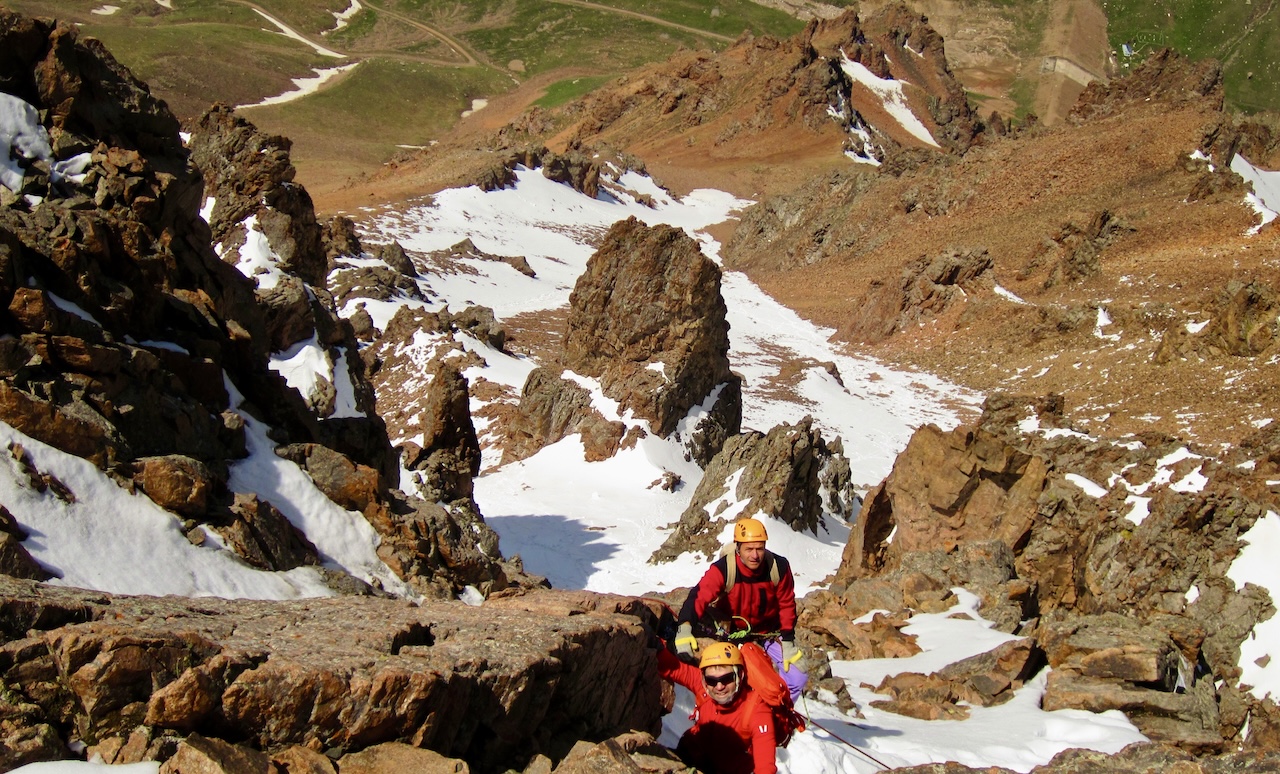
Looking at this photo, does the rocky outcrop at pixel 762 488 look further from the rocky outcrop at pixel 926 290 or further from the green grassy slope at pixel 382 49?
the green grassy slope at pixel 382 49

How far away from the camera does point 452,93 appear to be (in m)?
102

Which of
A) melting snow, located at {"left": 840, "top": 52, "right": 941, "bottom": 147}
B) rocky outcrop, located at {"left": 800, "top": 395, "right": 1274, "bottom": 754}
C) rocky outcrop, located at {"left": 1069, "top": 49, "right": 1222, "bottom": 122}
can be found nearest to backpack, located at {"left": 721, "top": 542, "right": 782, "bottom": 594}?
rocky outcrop, located at {"left": 800, "top": 395, "right": 1274, "bottom": 754}

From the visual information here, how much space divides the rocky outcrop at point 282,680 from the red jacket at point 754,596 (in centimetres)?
114

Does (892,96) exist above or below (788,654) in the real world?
above

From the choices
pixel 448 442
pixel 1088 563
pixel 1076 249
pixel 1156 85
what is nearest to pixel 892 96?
pixel 1156 85


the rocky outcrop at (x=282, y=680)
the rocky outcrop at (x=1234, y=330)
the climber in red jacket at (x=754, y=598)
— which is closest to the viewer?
Result: the rocky outcrop at (x=282, y=680)

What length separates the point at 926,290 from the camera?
1575 inches

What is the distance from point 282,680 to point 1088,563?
12774 mm

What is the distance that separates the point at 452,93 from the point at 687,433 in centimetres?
8725

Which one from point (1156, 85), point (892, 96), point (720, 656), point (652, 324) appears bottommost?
point (652, 324)

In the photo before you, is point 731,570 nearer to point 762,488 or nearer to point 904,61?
point 762,488

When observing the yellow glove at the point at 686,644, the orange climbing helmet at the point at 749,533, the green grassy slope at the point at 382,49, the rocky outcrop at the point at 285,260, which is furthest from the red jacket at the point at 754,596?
the green grassy slope at the point at 382,49

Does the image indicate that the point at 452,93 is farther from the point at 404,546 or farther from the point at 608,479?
the point at 404,546

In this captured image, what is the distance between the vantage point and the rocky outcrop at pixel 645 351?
23422 mm
